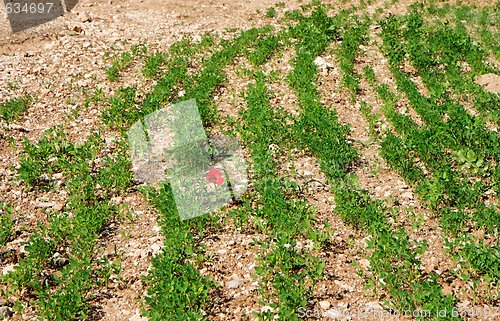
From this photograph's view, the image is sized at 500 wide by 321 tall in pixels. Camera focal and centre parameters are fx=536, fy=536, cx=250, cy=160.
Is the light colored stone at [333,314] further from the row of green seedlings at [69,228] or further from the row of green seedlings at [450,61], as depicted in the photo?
the row of green seedlings at [450,61]

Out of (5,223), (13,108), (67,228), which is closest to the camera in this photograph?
(67,228)

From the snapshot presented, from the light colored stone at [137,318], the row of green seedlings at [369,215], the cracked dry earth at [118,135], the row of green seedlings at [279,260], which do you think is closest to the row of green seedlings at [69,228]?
the cracked dry earth at [118,135]

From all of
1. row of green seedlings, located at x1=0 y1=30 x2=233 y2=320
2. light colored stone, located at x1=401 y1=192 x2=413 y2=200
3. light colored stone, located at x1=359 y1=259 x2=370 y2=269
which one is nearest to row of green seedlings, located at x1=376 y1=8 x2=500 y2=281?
light colored stone, located at x1=401 y1=192 x2=413 y2=200

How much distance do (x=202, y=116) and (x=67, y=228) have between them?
443 cm

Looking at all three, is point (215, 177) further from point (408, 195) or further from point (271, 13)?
point (271, 13)

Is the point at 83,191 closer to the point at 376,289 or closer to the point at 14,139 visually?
the point at 14,139

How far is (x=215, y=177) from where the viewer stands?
9672mm

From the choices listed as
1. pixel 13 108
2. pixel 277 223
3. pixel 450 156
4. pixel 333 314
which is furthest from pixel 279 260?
pixel 13 108

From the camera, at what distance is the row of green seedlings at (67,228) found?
6.94 m

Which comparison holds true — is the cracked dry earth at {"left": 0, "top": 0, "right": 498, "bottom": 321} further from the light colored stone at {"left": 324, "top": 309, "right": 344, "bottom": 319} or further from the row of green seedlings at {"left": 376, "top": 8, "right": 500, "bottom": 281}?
the row of green seedlings at {"left": 376, "top": 8, "right": 500, "bottom": 281}

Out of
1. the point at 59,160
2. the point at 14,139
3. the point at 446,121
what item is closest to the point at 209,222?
the point at 59,160

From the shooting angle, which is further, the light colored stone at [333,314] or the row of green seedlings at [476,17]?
A: the row of green seedlings at [476,17]

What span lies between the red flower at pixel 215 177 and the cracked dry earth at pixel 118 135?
122cm

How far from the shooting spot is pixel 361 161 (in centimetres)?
1028
